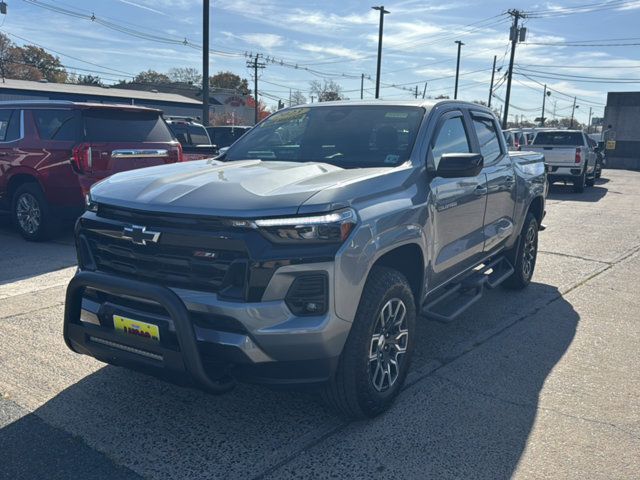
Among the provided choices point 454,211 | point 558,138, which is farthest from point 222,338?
point 558,138

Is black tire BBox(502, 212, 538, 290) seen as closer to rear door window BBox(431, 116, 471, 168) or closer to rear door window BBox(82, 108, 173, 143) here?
rear door window BBox(431, 116, 471, 168)

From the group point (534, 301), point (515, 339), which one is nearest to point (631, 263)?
point (534, 301)

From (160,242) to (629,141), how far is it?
133 feet

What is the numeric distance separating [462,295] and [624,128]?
38.3 m

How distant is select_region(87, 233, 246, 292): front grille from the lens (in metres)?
2.78

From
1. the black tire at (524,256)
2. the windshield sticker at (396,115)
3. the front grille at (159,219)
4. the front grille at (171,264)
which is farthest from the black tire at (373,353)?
the black tire at (524,256)

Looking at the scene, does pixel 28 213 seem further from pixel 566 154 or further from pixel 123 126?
pixel 566 154

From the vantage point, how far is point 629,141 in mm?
36906

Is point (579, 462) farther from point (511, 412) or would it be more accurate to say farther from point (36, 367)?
point (36, 367)

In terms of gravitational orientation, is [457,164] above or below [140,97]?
below

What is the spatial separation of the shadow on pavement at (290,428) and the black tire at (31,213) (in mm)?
4582

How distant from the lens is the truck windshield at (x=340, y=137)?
3.89 meters

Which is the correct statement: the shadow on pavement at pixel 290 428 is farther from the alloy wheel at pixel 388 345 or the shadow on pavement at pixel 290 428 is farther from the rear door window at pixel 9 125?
the rear door window at pixel 9 125

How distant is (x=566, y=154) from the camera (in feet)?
56.2
